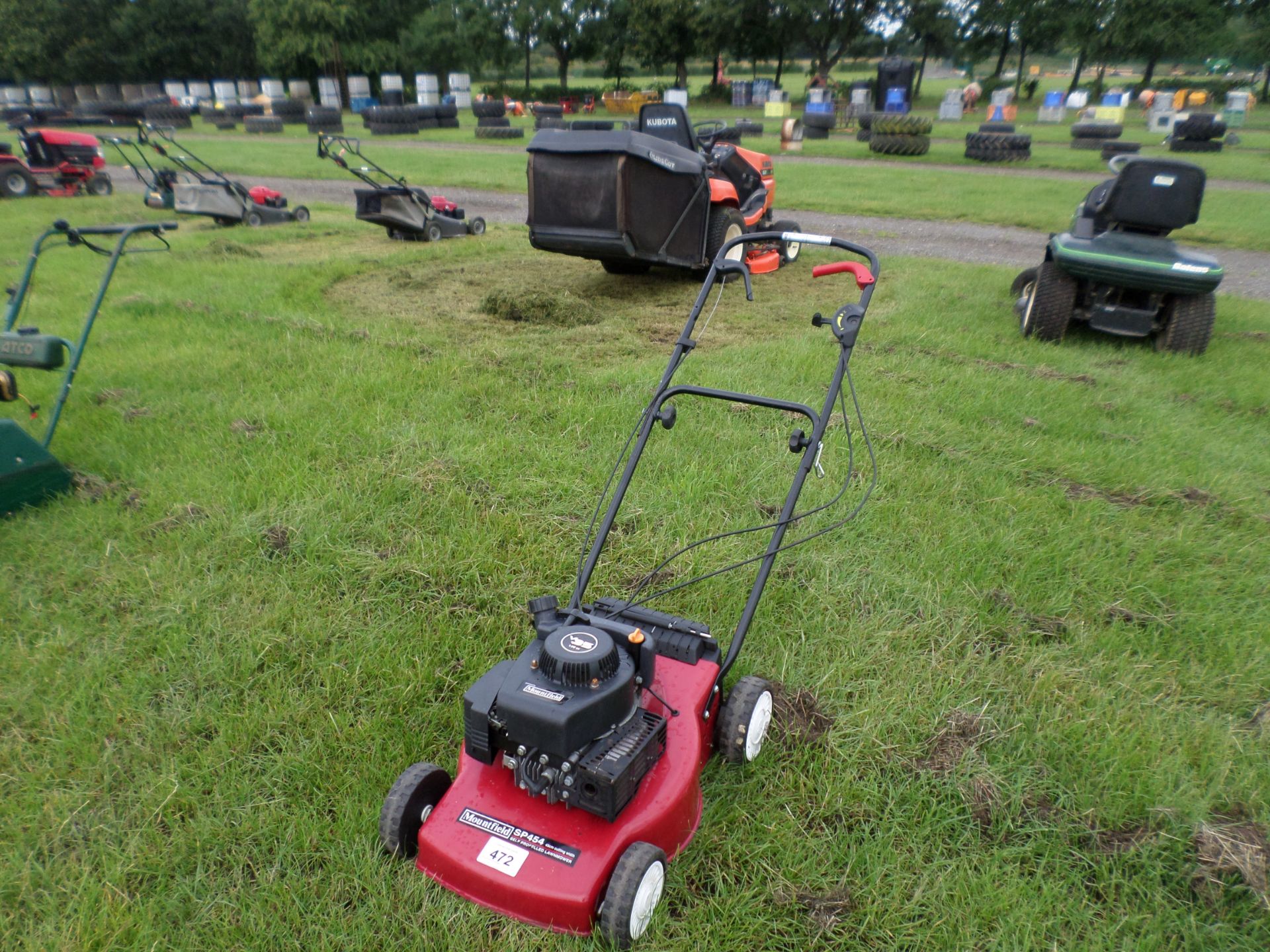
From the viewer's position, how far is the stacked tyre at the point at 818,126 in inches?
947

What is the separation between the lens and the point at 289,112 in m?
33.9

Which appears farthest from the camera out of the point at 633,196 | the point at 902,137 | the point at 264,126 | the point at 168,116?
the point at 168,116

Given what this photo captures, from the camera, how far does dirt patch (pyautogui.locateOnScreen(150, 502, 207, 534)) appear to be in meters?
3.41

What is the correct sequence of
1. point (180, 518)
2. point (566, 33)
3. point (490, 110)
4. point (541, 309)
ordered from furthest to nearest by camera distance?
point (566, 33) → point (490, 110) → point (541, 309) → point (180, 518)

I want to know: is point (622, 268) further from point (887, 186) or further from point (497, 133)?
point (497, 133)

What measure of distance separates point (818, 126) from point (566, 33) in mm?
29648

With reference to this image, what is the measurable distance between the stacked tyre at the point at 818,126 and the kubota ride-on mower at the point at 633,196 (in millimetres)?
18591

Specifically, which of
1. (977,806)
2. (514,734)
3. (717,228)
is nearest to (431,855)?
(514,734)

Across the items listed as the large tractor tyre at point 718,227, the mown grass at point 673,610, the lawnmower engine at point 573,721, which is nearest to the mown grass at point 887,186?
the large tractor tyre at point 718,227

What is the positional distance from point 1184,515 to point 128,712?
4228 mm

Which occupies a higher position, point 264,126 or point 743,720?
point 743,720

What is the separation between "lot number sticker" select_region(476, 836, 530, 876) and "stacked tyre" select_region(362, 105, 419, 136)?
95.8 feet

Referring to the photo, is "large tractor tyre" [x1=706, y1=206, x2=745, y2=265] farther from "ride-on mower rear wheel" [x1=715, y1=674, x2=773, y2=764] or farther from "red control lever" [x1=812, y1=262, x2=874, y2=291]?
"ride-on mower rear wheel" [x1=715, y1=674, x2=773, y2=764]

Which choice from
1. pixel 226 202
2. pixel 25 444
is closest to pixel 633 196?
pixel 25 444
